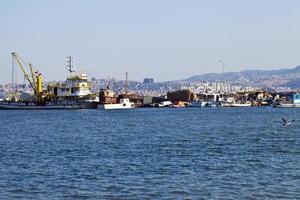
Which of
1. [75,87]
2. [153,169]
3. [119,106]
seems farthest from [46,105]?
[153,169]

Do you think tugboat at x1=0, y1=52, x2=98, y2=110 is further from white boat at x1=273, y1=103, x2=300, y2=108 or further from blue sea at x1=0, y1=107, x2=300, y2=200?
blue sea at x1=0, y1=107, x2=300, y2=200

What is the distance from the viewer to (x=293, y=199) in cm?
2441

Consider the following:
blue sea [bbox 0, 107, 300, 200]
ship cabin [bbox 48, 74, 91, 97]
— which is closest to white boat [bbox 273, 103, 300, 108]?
ship cabin [bbox 48, 74, 91, 97]

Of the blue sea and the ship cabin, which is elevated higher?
the ship cabin

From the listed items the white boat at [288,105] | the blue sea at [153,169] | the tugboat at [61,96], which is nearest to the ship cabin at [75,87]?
the tugboat at [61,96]

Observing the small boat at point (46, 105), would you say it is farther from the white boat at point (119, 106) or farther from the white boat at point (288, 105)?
the white boat at point (288, 105)

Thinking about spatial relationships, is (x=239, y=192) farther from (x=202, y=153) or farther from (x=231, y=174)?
(x=202, y=153)

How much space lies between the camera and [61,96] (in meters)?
153

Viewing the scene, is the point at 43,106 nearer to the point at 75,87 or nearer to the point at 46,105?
the point at 46,105

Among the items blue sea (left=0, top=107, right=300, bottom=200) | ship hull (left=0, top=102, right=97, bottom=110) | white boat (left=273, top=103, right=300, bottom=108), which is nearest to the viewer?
blue sea (left=0, top=107, right=300, bottom=200)

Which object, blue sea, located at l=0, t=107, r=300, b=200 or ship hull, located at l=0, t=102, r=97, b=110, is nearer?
blue sea, located at l=0, t=107, r=300, b=200

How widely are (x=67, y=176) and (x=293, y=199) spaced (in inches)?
429

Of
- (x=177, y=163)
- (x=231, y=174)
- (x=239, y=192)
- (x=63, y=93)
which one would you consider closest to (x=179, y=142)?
(x=177, y=163)

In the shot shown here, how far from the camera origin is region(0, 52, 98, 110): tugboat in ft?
495
